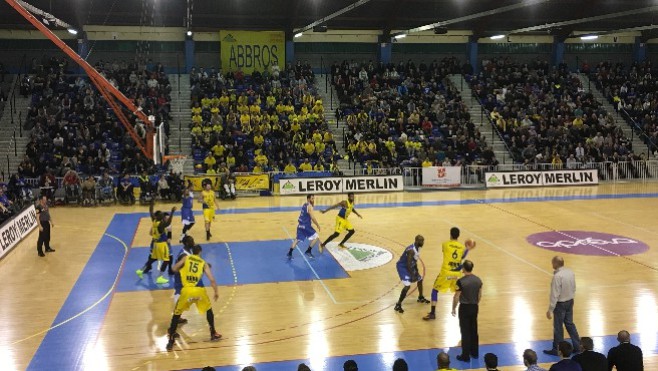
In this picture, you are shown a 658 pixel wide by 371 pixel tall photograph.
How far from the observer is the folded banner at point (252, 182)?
29.4 metres

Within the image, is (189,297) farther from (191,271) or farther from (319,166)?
(319,166)

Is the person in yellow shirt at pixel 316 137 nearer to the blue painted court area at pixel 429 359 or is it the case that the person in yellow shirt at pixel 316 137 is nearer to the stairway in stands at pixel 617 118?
the stairway in stands at pixel 617 118

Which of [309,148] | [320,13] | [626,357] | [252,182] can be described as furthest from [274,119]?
[626,357]

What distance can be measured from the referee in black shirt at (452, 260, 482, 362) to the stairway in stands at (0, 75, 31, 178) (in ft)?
85.4

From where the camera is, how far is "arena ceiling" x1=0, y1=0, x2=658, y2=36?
3544cm

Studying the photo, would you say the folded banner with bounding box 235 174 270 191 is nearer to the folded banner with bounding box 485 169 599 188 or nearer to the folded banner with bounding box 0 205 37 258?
the folded banner with bounding box 0 205 37 258

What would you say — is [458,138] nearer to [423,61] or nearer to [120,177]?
[423,61]

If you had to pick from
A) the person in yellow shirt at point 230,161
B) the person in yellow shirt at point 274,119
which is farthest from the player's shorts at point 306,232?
the person in yellow shirt at point 274,119

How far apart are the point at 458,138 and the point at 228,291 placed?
22556 millimetres

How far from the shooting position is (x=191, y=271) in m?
10.3

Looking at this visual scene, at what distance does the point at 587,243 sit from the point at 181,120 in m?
24.3

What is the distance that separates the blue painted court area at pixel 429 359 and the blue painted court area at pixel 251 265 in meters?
4.92

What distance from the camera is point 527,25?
42.8 m

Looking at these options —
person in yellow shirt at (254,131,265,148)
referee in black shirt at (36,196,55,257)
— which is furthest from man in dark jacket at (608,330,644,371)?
person in yellow shirt at (254,131,265,148)
